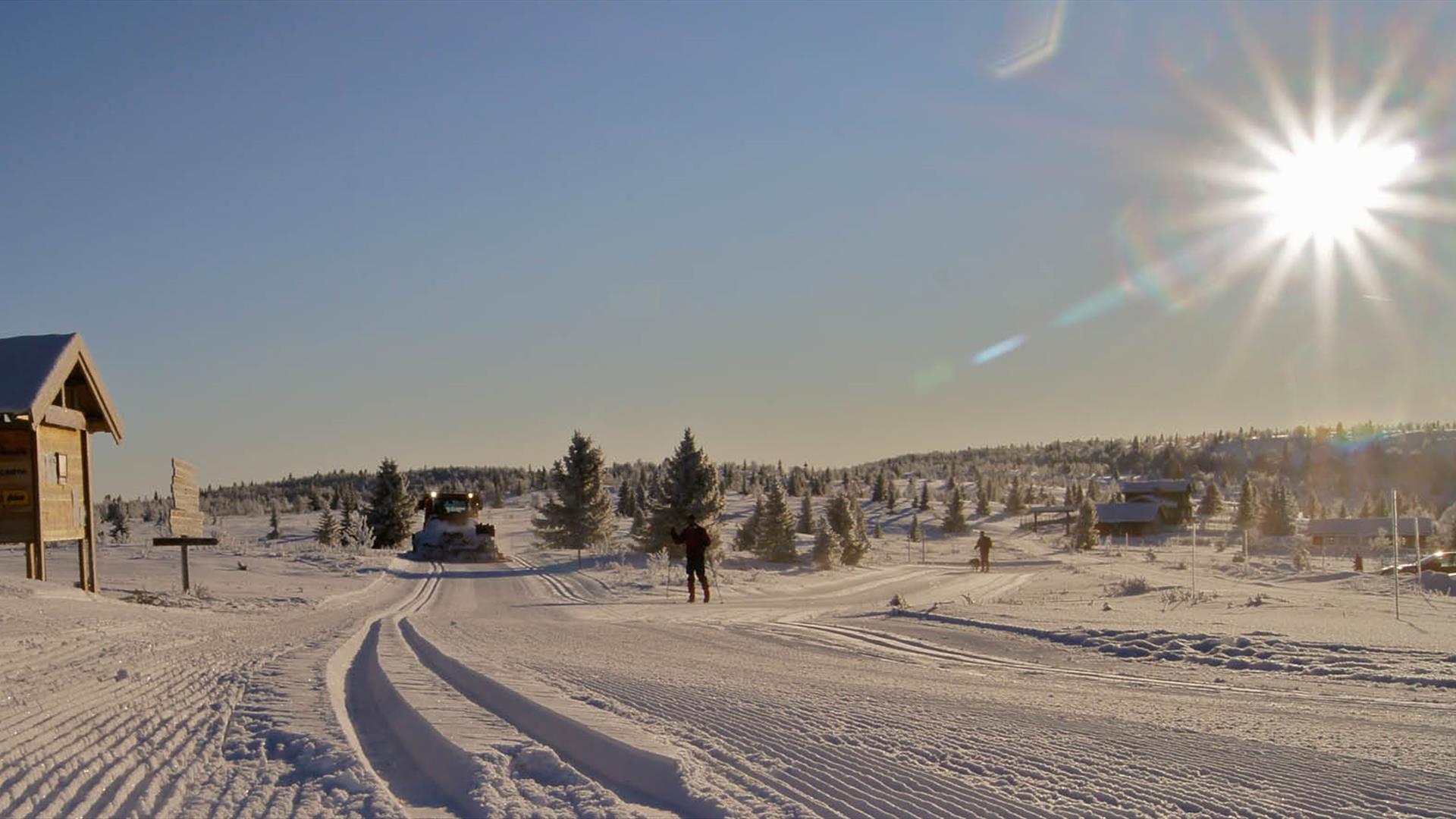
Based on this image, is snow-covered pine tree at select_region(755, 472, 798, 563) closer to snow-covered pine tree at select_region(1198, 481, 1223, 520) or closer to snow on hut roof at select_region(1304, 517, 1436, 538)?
snow on hut roof at select_region(1304, 517, 1436, 538)

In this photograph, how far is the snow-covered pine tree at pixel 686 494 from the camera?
39969 mm

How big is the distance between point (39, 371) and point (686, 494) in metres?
26.1

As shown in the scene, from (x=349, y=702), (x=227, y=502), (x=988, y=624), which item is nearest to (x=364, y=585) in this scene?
(x=988, y=624)

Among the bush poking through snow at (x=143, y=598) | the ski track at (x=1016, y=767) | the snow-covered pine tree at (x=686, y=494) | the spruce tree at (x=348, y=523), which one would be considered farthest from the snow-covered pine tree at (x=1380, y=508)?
the ski track at (x=1016, y=767)

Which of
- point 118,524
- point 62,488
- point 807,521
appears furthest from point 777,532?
point 118,524

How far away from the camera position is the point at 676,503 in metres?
40.5

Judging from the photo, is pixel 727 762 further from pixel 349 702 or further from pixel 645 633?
pixel 645 633

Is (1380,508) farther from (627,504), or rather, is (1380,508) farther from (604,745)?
(604,745)

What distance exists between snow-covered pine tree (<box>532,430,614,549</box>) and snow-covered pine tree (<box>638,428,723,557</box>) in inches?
237

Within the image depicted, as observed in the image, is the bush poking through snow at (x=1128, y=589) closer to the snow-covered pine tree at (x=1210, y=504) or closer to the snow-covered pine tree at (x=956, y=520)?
the snow-covered pine tree at (x=956, y=520)

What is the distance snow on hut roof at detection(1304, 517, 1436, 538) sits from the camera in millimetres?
72500

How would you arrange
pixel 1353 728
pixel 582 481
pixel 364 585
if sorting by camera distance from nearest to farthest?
pixel 1353 728 → pixel 364 585 → pixel 582 481

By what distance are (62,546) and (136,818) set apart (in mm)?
40269

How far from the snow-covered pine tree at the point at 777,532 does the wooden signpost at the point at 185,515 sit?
27.5 meters
